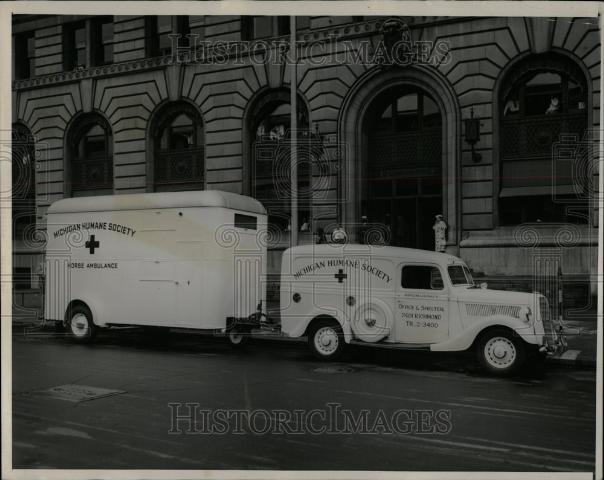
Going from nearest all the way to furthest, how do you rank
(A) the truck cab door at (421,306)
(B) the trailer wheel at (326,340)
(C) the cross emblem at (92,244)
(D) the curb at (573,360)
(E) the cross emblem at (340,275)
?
(D) the curb at (573,360) → (E) the cross emblem at (340,275) → (A) the truck cab door at (421,306) → (B) the trailer wheel at (326,340) → (C) the cross emblem at (92,244)

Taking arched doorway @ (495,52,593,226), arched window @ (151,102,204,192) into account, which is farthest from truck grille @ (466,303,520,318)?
arched window @ (151,102,204,192)

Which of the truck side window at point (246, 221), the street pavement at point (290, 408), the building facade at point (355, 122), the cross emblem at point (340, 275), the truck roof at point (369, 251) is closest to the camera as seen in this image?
the street pavement at point (290, 408)

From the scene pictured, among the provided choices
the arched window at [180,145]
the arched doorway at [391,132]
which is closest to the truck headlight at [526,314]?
the arched doorway at [391,132]

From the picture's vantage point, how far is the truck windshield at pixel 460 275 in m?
7.17

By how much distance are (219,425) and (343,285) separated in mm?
2555

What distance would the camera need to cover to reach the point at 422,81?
671 cm

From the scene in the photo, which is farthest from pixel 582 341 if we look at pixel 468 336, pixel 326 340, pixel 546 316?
pixel 326 340

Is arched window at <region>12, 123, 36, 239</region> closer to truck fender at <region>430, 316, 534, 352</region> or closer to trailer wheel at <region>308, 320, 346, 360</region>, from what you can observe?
trailer wheel at <region>308, 320, 346, 360</region>

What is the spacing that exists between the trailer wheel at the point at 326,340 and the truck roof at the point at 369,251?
1.42 metres

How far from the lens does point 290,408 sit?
636cm

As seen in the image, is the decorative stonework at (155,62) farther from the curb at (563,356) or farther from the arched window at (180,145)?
the curb at (563,356)

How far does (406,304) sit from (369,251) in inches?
45.9

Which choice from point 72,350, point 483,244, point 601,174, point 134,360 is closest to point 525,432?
point 483,244

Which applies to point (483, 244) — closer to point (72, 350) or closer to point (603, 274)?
point (603, 274)
